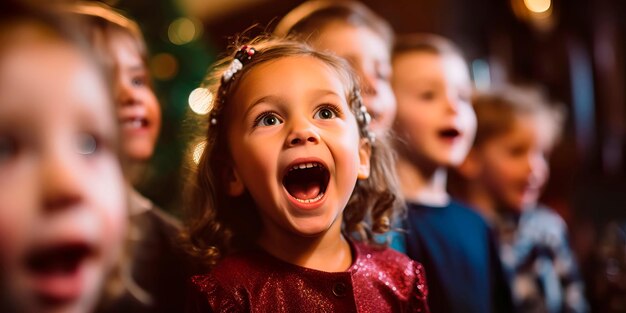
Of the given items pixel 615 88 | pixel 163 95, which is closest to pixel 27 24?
pixel 163 95

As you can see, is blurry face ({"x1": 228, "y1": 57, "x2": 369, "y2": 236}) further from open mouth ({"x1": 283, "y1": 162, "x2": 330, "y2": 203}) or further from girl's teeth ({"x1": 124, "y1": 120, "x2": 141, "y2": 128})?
girl's teeth ({"x1": 124, "y1": 120, "x2": 141, "y2": 128})

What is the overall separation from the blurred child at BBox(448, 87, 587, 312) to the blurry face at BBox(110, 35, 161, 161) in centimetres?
65

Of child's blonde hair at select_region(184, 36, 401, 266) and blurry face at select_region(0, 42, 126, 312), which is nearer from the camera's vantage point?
blurry face at select_region(0, 42, 126, 312)

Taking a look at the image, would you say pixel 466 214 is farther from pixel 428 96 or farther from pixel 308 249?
pixel 308 249

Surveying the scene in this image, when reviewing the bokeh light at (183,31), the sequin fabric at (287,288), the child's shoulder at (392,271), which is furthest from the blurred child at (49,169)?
the bokeh light at (183,31)

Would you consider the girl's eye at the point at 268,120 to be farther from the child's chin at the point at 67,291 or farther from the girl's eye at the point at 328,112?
the child's chin at the point at 67,291

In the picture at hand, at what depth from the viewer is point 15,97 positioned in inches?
19.3

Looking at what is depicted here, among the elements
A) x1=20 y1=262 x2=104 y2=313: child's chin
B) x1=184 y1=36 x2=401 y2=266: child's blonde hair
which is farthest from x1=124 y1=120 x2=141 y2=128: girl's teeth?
x1=20 y1=262 x2=104 y2=313: child's chin

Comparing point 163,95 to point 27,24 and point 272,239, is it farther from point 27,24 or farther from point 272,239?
point 27,24

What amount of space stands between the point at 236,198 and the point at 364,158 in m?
0.15

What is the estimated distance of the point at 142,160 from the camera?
0.88 meters

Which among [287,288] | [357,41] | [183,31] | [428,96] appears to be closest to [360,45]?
[357,41]

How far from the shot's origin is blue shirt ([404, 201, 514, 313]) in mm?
896

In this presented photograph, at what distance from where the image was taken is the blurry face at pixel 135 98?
83 centimetres
